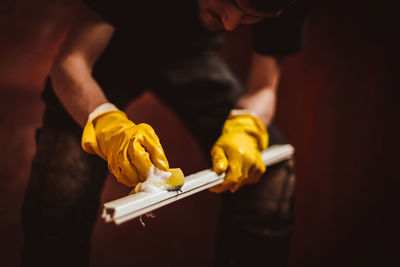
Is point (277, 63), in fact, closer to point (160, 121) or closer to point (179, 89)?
point (179, 89)

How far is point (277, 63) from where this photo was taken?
0.88m

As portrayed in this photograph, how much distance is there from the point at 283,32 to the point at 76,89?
1.53 feet

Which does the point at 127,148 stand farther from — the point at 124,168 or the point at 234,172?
the point at 234,172

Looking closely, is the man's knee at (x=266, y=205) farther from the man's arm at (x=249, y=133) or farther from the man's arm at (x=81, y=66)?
the man's arm at (x=81, y=66)

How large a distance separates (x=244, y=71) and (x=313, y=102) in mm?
286

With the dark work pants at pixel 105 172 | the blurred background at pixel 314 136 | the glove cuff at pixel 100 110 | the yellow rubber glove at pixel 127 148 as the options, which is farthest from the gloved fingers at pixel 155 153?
the blurred background at pixel 314 136

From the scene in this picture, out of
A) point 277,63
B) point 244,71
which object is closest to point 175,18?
point 277,63

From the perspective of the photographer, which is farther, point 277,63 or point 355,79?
point 355,79

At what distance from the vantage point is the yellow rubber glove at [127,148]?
20.1 inches

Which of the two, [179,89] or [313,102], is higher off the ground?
[179,89]

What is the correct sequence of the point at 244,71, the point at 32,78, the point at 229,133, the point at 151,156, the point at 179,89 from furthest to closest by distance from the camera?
the point at 244,71, the point at 32,78, the point at 179,89, the point at 229,133, the point at 151,156

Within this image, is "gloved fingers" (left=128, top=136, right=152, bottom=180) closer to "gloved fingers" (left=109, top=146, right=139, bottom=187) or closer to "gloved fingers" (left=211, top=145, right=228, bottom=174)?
"gloved fingers" (left=109, top=146, right=139, bottom=187)

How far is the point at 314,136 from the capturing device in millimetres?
1124

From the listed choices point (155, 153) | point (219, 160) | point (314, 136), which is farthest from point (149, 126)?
point (314, 136)
